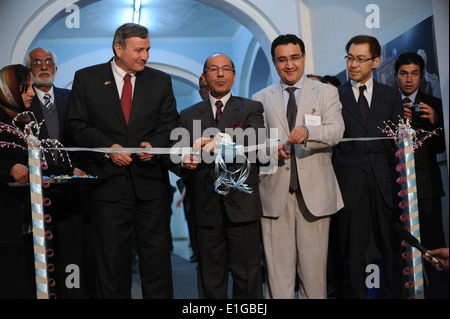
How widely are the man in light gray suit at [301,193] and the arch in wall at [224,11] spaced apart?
132 inches

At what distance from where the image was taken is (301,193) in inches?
140

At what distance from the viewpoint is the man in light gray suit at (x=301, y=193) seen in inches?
138

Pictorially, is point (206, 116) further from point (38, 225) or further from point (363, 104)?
point (38, 225)

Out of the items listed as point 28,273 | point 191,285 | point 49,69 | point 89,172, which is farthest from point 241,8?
point 28,273

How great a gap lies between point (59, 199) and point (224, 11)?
415 cm

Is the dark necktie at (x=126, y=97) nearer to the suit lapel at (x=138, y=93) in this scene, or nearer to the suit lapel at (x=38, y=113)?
the suit lapel at (x=138, y=93)

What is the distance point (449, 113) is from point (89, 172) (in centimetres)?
250

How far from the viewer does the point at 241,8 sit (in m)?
6.88

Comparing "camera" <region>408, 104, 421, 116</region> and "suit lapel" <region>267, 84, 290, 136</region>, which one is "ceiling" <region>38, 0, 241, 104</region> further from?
"camera" <region>408, 104, 421, 116</region>

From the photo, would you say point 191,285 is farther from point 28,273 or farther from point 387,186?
point 387,186

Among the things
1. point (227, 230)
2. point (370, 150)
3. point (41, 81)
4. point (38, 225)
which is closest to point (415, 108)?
point (370, 150)

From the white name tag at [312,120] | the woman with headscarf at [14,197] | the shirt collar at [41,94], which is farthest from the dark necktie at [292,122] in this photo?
the shirt collar at [41,94]

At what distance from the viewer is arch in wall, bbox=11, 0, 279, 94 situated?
6.36 meters

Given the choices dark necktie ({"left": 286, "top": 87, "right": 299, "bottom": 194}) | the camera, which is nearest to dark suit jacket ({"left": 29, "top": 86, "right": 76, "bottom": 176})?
dark necktie ({"left": 286, "top": 87, "right": 299, "bottom": 194})
